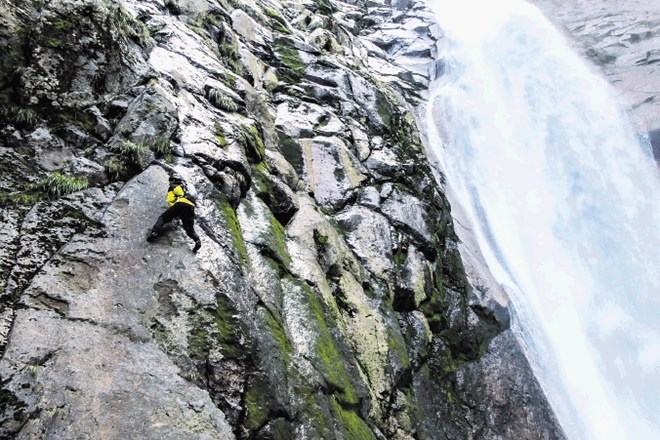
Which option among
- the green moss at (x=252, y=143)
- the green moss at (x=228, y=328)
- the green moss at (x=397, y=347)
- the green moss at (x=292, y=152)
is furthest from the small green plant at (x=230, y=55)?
the green moss at (x=228, y=328)

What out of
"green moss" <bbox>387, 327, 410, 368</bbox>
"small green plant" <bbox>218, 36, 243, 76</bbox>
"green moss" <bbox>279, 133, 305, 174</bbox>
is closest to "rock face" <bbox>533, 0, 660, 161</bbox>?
"green moss" <bbox>279, 133, 305, 174</bbox>

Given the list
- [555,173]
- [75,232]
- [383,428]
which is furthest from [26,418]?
[555,173]

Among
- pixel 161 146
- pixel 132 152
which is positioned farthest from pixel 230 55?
pixel 132 152

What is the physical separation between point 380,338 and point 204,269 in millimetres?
5544

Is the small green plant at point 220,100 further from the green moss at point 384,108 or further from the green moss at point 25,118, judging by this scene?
the green moss at point 384,108

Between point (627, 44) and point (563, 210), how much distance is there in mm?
18977

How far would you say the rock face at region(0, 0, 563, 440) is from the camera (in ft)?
19.3

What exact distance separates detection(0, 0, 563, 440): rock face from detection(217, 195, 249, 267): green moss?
0.06 m

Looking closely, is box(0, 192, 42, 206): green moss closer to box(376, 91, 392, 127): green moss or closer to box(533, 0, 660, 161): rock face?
box(376, 91, 392, 127): green moss

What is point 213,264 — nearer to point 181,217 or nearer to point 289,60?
point 181,217

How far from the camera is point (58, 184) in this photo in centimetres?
746

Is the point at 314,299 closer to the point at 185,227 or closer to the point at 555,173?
the point at 185,227

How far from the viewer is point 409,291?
45.0 feet

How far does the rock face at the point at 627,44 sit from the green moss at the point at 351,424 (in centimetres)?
2858
